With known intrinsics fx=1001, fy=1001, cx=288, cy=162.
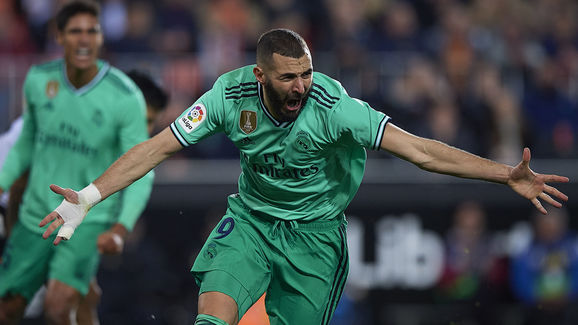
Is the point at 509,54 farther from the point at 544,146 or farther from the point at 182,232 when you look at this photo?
the point at 182,232

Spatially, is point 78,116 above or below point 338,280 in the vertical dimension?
above

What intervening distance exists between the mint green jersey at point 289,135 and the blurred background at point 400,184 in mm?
5610

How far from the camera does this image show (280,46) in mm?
5590

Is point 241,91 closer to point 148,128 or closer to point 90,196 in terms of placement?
point 90,196

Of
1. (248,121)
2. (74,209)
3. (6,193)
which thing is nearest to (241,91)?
(248,121)

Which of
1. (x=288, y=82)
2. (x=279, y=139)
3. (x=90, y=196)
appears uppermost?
(x=288, y=82)

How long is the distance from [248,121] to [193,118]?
0.32m

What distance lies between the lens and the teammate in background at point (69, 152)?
23.5 feet

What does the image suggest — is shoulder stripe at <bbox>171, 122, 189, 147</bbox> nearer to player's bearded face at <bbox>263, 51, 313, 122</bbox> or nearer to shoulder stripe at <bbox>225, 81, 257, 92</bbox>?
shoulder stripe at <bbox>225, 81, 257, 92</bbox>

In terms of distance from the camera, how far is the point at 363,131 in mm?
5629

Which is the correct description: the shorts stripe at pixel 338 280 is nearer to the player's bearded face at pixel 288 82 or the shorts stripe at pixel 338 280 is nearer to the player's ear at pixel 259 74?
the player's bearded face at pixel 288 82

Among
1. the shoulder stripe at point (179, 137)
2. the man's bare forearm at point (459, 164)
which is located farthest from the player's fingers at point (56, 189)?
the man's bare forearm at point (459, 164)

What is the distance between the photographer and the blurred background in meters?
11.8

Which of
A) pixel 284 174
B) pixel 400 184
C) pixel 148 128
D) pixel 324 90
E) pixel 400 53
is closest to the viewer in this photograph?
pixel 324 90
